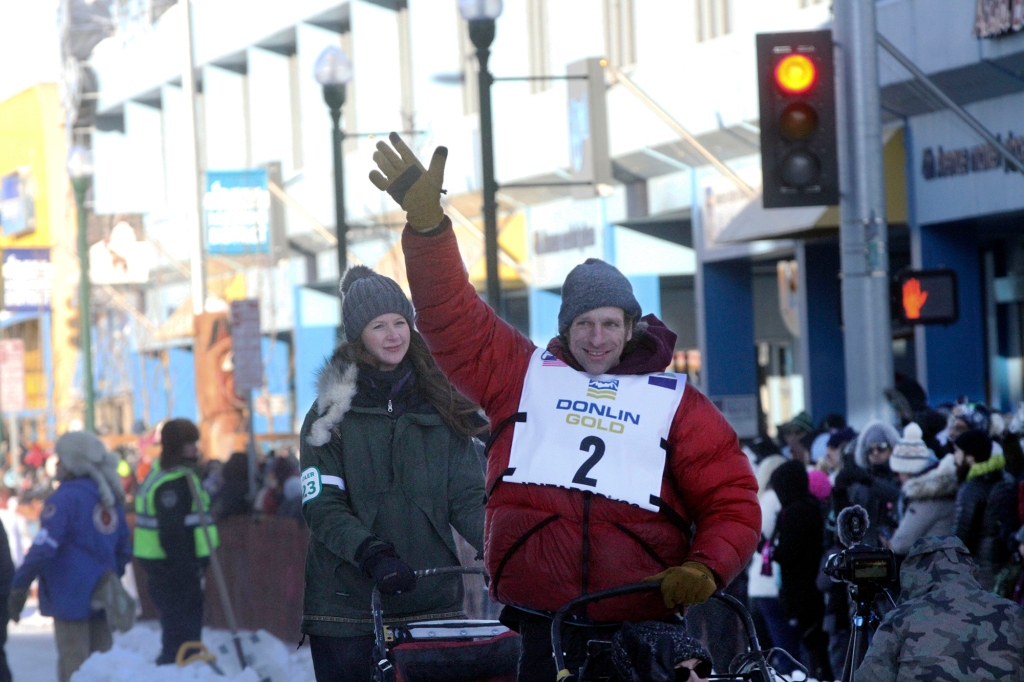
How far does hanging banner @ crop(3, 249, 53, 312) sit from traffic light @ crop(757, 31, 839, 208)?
32652 mm

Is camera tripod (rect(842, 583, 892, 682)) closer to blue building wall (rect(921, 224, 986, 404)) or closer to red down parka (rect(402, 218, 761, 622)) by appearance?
red down parka (rect(402, 218, 761, 622))

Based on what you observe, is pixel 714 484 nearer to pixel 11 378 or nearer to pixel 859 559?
pixel 859 559

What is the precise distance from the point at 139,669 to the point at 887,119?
12.1 metres

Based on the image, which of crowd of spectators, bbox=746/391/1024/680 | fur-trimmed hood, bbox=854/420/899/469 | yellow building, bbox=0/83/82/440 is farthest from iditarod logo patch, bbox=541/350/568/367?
yellow building, bbox=0/83/82/440

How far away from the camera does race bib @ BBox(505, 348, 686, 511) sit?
13.5 feet

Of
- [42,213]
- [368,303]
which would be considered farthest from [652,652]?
[42,213]

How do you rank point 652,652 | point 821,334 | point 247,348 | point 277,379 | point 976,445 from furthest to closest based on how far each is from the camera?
point 277,379 → point 821,334 → point 247,348 → point 976,445 → point 652,652

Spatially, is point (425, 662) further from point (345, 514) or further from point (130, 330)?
point (130, 330)

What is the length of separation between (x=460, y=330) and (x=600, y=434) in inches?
18.1

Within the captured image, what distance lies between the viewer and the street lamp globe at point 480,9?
11.3 meters

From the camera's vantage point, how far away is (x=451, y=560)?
17.5ft

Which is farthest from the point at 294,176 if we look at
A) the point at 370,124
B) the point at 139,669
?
the point at 139,669

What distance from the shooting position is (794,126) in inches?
376

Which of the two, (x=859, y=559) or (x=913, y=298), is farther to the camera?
(x=913, y=298)
